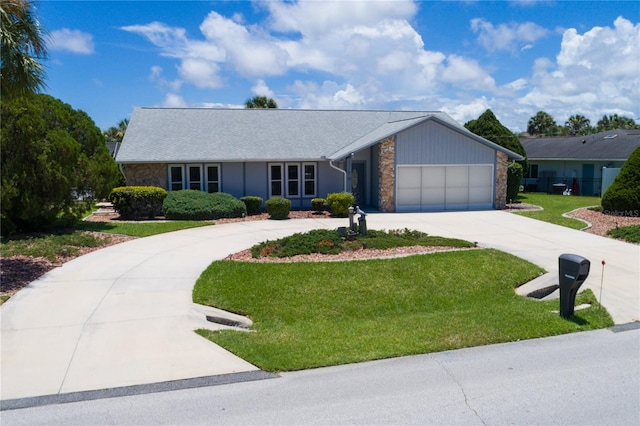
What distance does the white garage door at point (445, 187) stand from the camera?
2489 centimetres

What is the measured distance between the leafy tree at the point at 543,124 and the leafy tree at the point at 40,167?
6142 cm

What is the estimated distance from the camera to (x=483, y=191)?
25.9 m

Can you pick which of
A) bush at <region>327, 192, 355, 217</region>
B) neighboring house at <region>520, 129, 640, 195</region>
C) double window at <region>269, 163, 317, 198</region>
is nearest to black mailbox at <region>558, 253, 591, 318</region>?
bush at <region>327, 192, 355, 217</region>

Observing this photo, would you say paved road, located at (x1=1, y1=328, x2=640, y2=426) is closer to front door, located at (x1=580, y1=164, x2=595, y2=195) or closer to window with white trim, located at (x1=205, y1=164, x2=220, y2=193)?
window with white trim, located at (x1=205, y1=164, x2=220, y2=193)

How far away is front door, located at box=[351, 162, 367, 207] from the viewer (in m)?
26.4

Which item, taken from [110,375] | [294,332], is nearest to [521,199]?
[294,332]

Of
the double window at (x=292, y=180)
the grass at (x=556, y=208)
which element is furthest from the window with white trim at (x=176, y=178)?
the grass at (x=556, y=208)

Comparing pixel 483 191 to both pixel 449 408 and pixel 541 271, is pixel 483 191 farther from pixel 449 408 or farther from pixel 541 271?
pixel 449 408

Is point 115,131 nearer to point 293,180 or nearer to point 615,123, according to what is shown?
point 293,180

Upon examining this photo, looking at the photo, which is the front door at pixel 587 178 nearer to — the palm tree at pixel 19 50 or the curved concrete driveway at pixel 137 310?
the curved concrete driveway at pixel 137 310

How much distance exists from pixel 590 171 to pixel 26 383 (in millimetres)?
36242

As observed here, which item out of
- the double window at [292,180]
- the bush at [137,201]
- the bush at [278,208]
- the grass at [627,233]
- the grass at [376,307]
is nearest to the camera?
the grass at [376,307]

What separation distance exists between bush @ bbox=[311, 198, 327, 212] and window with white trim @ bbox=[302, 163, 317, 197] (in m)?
1.89

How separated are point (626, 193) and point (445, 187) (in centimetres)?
741
